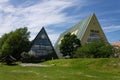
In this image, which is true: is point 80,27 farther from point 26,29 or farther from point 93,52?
point 93,52

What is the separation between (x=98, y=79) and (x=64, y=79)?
2757mm

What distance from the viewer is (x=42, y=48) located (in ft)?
257

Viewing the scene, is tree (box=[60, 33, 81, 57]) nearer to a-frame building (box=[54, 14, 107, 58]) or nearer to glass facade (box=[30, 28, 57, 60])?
glass facade (box=[30, 28, 57, 60])

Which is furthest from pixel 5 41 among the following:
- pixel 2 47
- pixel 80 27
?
pixel 80 27

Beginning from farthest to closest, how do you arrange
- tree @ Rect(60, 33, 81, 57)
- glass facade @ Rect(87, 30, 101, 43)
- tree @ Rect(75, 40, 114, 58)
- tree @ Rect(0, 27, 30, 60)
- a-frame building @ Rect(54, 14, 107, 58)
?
glass facade @ Rect(87, 30, 101, 43), a-frame building @ Rect(54, 14, 107, 58), tree @ Rect(0, 27, 30, 60), tree @ Rect(60, 33, 81, 57), tree @ Rect(75, 40, 114, 58)

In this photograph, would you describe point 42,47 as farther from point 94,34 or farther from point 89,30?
point 94,34

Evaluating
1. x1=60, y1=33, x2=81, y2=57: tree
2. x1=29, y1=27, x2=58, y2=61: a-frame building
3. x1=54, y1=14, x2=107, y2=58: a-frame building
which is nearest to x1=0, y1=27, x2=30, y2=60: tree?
x1=29, y1=27, x2=58, y2=61: a-frame building

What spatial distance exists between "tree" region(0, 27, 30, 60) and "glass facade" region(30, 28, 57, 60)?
96.3 inches

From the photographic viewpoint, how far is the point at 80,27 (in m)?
86.8

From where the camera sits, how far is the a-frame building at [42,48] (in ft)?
254

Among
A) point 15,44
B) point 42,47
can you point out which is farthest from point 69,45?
point 15,44

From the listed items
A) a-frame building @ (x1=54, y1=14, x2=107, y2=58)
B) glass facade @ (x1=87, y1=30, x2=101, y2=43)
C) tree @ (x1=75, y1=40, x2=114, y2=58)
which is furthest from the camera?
glass facade @ (x1=87, y1=30, x2=101, y2=43)

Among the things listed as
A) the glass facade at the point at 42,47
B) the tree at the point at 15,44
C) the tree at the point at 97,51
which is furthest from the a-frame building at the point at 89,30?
the tree at the point at 97,51

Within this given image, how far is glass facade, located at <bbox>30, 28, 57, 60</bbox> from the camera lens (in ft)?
254
